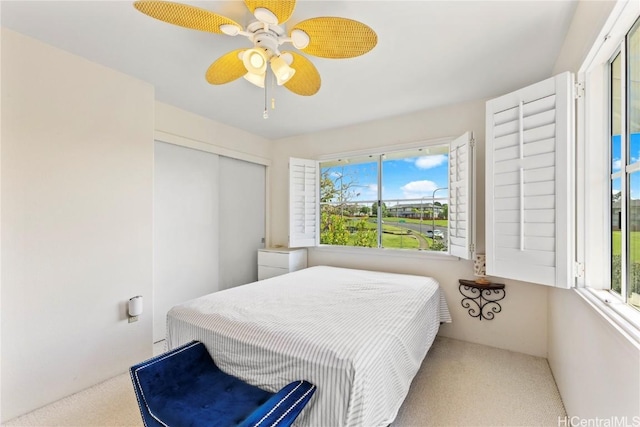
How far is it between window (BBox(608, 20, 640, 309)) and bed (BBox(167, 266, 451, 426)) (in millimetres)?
1039

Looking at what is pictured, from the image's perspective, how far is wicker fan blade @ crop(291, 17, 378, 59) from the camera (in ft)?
4.38

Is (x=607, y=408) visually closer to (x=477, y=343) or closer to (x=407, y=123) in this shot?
(x=477, y=343)

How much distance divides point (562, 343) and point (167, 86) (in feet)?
11.9

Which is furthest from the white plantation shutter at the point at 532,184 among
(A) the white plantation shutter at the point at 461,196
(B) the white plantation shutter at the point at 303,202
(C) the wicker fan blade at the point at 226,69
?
(B) the white plantation shutter at the point at 303,202

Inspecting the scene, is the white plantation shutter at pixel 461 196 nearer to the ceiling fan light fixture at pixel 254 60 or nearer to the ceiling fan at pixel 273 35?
the ceiling fan at pixel 273 35

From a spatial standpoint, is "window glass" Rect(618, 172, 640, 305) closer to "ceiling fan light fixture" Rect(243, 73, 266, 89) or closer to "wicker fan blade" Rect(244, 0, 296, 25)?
"wicker fan blade" Rect(244, 0, 296, 25)

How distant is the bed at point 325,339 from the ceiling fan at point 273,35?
1.45 m

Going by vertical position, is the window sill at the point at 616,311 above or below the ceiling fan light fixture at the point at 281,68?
below

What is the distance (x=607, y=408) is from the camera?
1.16 metres

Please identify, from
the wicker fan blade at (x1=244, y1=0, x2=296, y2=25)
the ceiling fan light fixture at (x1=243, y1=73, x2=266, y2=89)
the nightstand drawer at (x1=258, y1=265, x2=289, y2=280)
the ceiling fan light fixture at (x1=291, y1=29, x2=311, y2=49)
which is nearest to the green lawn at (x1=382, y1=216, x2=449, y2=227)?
the nightstand drawer at (x1=258, y1=265, x2=289, y2=280)

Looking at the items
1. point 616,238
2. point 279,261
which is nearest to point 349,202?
point 279,261

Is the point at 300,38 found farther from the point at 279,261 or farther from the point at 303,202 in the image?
the point at 279,261

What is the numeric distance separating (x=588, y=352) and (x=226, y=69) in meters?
2.49

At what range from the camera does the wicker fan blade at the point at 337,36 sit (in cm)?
133
